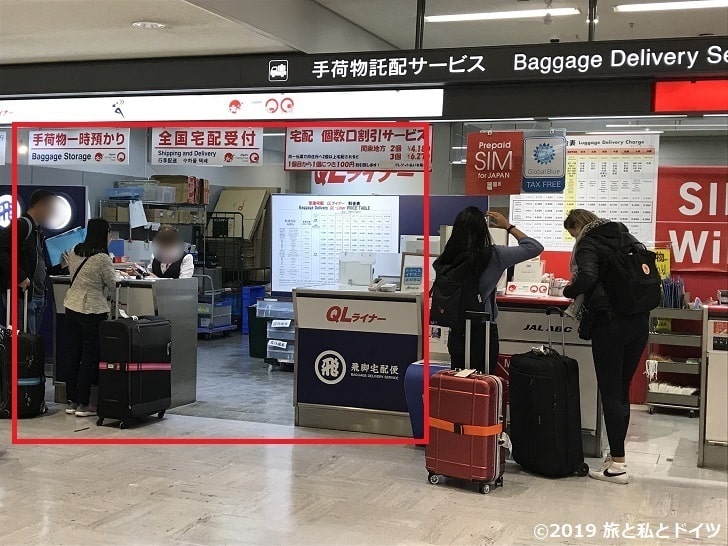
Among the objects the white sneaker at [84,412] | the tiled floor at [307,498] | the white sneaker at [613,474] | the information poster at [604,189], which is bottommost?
the tiled floor at [307,498]

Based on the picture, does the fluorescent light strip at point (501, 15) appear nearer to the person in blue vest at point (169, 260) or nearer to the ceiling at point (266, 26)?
the ceiling at point (266, 26)

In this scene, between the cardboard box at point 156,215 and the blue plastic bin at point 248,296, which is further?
the cardboard box at point 156,215

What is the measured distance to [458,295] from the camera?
4.90 meters

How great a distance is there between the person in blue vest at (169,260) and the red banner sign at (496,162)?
262cm

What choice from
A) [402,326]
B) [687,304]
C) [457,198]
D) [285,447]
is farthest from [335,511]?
[457,198]

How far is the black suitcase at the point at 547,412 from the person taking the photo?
462 cm

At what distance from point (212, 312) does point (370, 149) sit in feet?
19.0

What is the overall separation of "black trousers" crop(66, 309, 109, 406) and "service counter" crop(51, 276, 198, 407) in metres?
0.15

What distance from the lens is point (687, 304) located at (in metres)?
6.66

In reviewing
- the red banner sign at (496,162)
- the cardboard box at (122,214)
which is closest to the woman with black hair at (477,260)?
the red banner sign at (496,162)

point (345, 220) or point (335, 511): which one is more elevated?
point (345, 220)

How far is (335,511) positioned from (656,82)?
8.48 feet

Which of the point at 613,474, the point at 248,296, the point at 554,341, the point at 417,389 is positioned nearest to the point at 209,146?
the point at 417,389

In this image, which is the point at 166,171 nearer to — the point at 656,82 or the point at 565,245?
the point at 565,245
